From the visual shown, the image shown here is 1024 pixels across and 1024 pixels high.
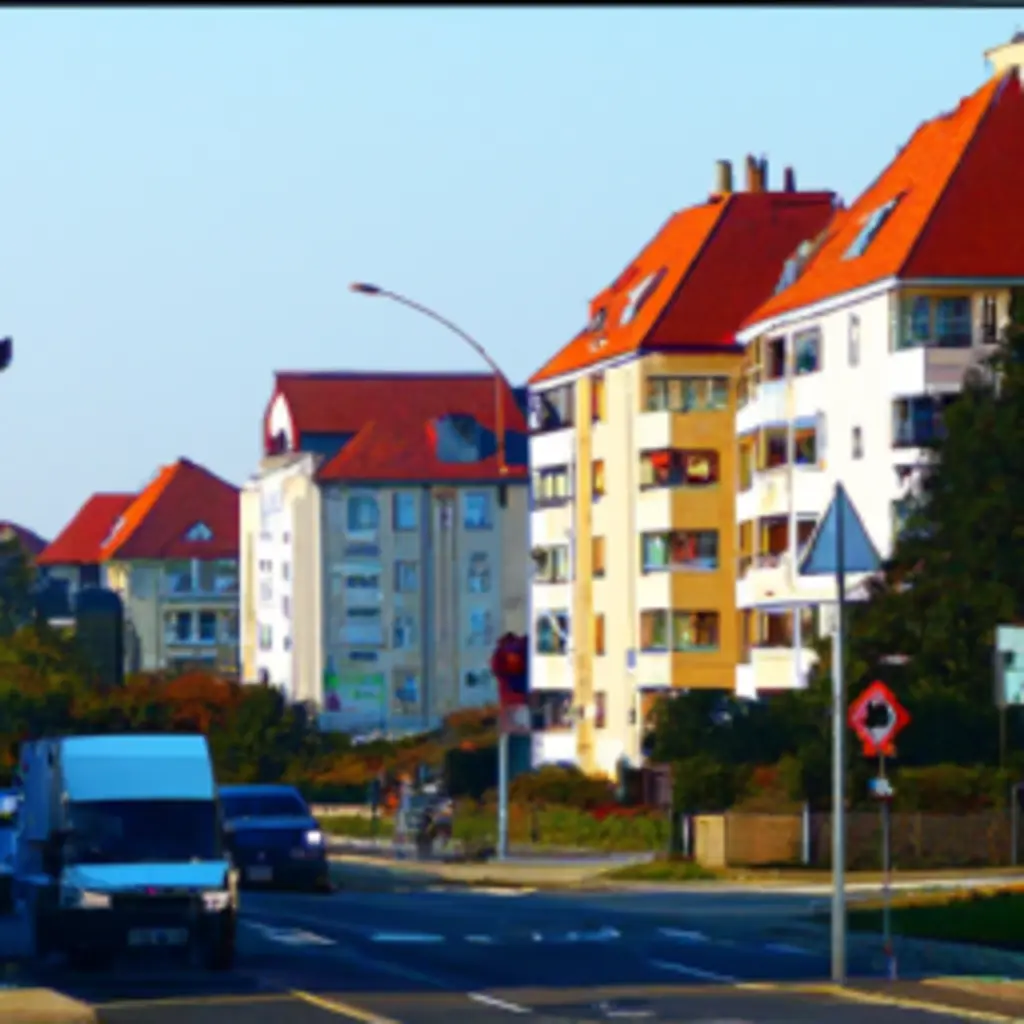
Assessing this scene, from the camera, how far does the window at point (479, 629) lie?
142000 mm

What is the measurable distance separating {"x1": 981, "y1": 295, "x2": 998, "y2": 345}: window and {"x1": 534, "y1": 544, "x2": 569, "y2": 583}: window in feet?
91.3

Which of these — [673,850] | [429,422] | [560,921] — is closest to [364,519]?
[429,422]

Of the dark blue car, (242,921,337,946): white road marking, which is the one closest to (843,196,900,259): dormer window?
the dark blue car

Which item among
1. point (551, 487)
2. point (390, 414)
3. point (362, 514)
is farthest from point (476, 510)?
point (551, 487)

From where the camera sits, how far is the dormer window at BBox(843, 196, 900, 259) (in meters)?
80.4

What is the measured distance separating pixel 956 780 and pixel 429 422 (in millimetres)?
89792

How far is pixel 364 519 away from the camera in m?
141

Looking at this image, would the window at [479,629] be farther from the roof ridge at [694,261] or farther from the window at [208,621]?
the roof ridge at [694,261]

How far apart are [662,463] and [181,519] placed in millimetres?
93330

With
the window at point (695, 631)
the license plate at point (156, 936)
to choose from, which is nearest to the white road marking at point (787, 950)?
the license plate at point (156, 936)

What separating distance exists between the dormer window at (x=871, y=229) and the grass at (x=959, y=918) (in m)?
41.9

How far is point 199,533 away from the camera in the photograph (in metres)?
182

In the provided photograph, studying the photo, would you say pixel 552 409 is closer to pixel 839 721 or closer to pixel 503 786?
pixel 503 786

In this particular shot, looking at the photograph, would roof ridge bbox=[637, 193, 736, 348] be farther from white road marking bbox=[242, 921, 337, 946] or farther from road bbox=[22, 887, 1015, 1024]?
white road marking bbox=[242, 921, 337, 946]
